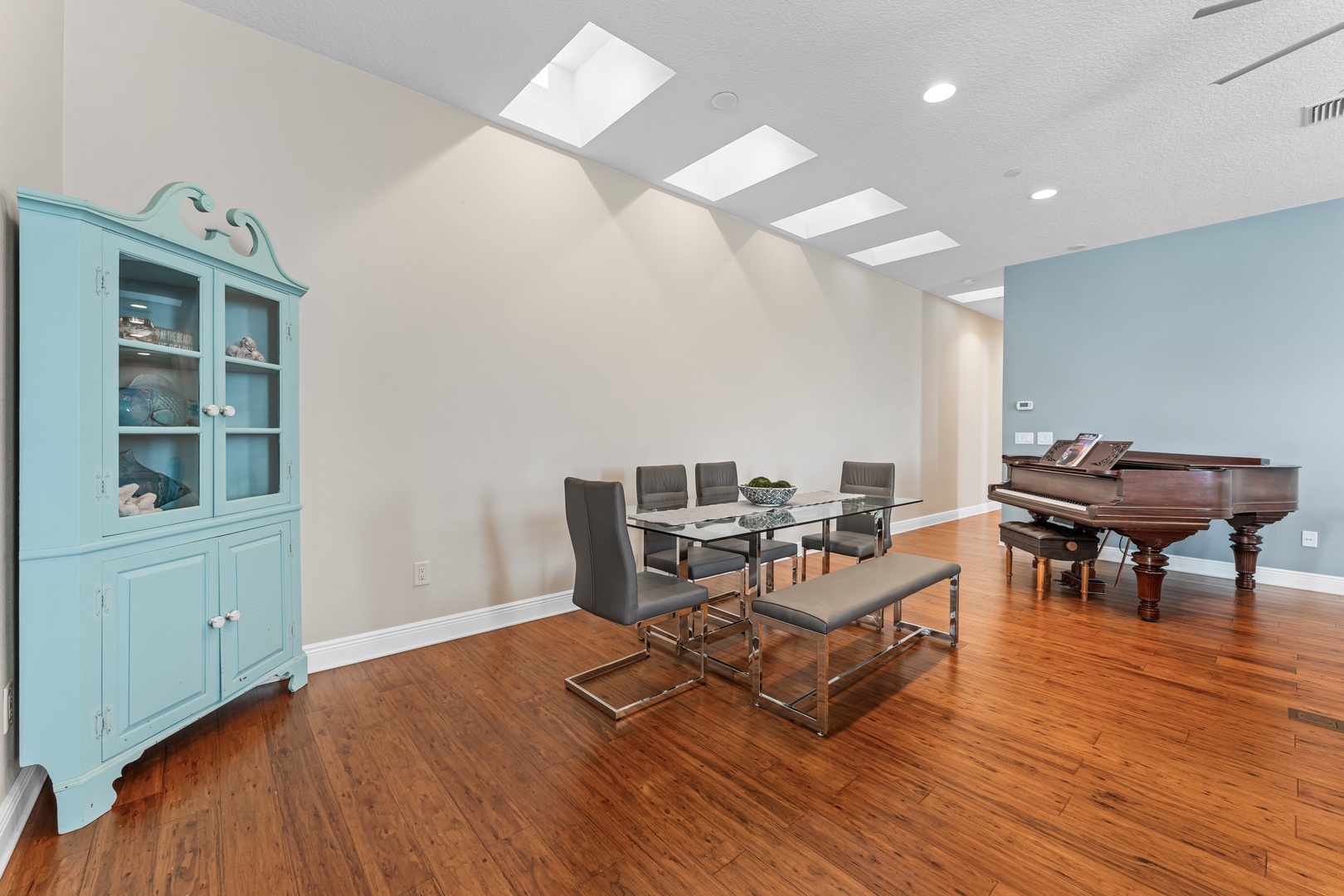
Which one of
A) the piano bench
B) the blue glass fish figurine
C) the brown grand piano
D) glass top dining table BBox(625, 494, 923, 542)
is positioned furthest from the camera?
the piano bench

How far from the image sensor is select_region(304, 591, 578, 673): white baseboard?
276cm

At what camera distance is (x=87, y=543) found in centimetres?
167

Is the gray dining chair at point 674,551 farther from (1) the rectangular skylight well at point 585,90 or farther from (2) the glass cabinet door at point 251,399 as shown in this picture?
(1) the rectangular skylight well at point 585,90

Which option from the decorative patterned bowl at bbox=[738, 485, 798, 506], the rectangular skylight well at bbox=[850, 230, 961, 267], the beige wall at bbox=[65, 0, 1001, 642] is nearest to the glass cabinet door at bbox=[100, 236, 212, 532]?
the beige wall at bbox=[65, 0, 1001, 642]

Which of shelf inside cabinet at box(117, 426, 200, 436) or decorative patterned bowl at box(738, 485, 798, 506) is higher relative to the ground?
shelf inside cabinet at box(117, 426, 200, 436)

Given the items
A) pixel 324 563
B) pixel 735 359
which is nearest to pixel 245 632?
pixel 324 563

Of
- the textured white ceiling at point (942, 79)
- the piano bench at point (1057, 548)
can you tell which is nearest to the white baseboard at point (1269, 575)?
the piano bench at point (1057, 548)

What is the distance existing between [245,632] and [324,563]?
1.92ft

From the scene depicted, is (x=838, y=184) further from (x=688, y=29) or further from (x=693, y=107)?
(x=688, y=29)

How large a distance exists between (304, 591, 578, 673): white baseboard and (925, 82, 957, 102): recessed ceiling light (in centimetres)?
374

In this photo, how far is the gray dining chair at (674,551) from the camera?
3.01 metres

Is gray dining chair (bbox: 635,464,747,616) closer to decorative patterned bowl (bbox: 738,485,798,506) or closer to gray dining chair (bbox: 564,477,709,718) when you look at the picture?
gray dining chair (bbox: 564,477,709,718)

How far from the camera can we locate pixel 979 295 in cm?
724

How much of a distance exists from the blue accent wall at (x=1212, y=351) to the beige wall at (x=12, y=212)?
714cm
